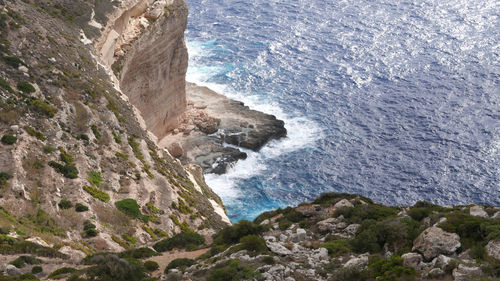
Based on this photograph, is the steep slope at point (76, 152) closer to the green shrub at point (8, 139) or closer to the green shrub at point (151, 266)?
the green shrub at point (8, 139)

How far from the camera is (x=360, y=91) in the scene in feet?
386

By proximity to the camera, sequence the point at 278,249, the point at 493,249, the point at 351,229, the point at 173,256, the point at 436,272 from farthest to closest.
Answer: the point at 173,256 → the point at 351,229 → the point at 278,249 → the point at 493,249 → the point at 436,272

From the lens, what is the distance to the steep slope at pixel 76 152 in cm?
3981

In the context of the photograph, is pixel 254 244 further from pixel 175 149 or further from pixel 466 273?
pixel 175 149

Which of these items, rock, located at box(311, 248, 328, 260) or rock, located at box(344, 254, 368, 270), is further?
rock, located at box(311, 248, 328, 260)

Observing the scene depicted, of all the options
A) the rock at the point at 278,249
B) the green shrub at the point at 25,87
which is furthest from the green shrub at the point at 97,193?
the rock at the point at 278,249

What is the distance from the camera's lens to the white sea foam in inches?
3652

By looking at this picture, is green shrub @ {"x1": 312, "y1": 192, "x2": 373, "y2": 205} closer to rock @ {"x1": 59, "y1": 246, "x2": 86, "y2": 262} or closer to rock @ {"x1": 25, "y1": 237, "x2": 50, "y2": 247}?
rock @ {"x1": 59, "y1": 246, "x2": 86, "y2": 262}

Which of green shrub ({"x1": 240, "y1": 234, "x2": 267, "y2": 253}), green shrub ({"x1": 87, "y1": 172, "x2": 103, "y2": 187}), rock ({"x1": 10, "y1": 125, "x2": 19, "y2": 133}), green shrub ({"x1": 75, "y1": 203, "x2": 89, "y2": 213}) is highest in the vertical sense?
green shrub ({"x1": 240, "y1": 234, "x2": 267, "y2": 253})

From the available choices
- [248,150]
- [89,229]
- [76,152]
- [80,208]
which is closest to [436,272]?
[89,229]

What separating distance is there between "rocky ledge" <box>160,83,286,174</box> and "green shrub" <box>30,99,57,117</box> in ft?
149

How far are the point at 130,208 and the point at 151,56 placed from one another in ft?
136

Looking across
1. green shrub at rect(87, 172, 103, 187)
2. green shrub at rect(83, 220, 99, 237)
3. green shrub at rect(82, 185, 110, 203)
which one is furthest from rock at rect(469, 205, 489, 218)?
green shrub at rect(87, 172, 103, 187)

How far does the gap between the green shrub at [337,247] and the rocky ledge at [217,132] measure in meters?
63.7
